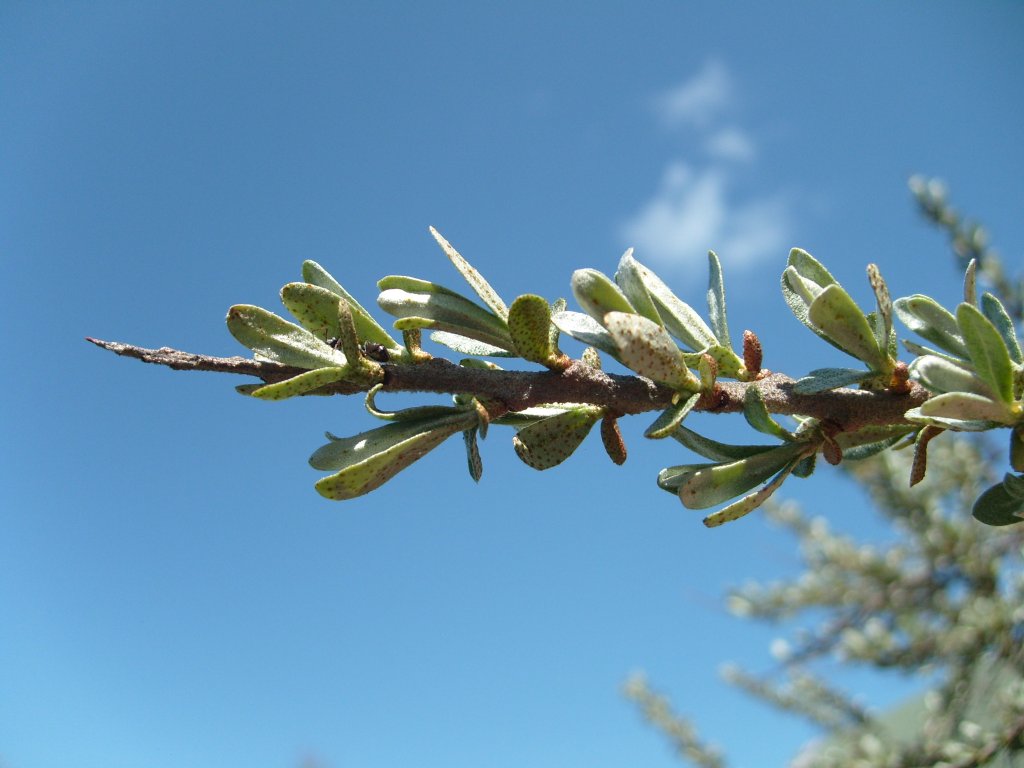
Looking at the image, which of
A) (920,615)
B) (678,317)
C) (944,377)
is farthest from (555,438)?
(920,615)

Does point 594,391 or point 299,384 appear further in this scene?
point 594,391

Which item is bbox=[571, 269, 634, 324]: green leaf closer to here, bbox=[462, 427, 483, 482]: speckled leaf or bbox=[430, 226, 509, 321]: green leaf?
bbox=[430, 226, 509, 321]: green leaf

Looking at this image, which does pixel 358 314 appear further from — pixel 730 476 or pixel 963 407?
pixel 963 407

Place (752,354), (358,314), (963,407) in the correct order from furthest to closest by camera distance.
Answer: (752,354), (358,314), (963,407)

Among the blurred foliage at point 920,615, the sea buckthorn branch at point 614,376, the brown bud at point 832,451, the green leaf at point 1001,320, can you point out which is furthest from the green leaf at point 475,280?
the blurred foliage at point 920,615

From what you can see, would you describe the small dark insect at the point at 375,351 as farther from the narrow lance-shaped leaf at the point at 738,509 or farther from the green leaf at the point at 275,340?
the narrow lance-shaped leaf at the point at 738,509

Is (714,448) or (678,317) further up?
(678,317)

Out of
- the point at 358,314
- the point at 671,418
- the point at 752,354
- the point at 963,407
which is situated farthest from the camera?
the point at 752,354

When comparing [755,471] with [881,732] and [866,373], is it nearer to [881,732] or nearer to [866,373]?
[866,373]
